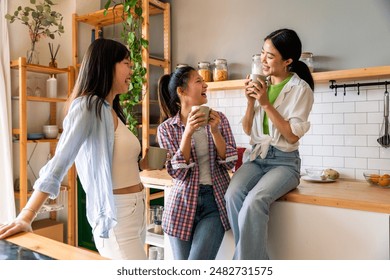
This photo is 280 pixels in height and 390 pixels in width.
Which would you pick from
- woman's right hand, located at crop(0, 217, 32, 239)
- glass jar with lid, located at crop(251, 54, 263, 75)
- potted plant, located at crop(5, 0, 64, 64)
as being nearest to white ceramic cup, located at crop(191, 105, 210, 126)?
woman's right hand, located at crop(0, 217, 32, 239)

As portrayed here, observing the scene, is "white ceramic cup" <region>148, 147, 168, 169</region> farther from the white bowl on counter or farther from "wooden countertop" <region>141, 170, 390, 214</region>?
the white bowl on counter

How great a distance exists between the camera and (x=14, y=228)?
89cm

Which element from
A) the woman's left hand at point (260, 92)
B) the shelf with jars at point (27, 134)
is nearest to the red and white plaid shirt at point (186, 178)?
the woman's left hand at point (260, 92)


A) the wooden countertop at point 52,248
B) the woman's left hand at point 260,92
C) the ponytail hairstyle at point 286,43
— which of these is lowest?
the wooden countertop at point 52,248

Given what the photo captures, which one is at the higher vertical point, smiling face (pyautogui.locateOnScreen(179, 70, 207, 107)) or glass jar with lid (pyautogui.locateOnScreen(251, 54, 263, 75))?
glass jar with lid (pyautogui.locateOnScreen(251, 54, 263, 75))

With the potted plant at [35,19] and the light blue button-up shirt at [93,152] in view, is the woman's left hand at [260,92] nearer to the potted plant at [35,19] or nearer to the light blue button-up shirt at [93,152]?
the light blue button-up shirt at [93,152]

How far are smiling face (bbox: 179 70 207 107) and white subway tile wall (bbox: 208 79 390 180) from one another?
3.43 ft

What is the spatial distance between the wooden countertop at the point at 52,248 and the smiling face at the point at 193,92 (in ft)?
2.84

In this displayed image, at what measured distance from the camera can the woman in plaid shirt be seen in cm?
142

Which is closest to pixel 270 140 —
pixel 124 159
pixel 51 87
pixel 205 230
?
pixel 205 230

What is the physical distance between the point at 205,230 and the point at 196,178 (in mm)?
209

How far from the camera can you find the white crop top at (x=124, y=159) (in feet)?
3.91
